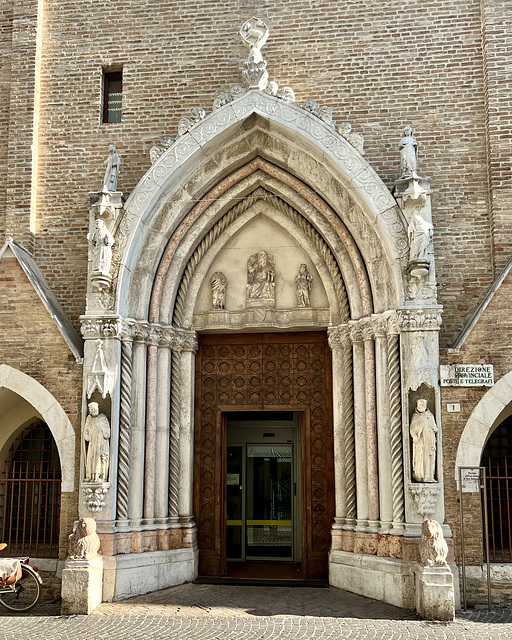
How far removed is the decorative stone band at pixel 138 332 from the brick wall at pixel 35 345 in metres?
0.54

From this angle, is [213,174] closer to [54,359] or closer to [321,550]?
[54,359]

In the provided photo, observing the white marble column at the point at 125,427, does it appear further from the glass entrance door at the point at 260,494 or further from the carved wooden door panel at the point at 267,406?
the glass entrance door at the point at 260,494

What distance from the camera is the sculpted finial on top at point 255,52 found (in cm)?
1005

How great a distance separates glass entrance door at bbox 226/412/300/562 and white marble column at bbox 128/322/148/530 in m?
2.24

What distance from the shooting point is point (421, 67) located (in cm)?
1084

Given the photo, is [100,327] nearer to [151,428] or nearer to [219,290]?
[151,428]

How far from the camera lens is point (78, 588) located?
850cm

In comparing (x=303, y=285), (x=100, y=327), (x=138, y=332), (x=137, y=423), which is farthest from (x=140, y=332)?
(x=303, y=285)

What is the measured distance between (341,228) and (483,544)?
4.72 metres

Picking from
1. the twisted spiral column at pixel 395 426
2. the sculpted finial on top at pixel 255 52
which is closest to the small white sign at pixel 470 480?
the twisted spiral column at pixel 395 426

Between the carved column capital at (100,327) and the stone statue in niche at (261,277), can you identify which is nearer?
the carved column capital at (100,327)

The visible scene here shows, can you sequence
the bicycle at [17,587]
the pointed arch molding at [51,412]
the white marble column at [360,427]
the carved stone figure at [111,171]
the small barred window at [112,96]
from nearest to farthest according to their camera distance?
the bicycle at [17,587]
the white marble column at [360,427]
the pointed arch molding at [51,412]
the carved stone figure at [111,171]
the small barred window at [112,96]

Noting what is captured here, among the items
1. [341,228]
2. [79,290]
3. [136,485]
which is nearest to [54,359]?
[79,290]

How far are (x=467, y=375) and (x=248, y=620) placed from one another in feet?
13.3
